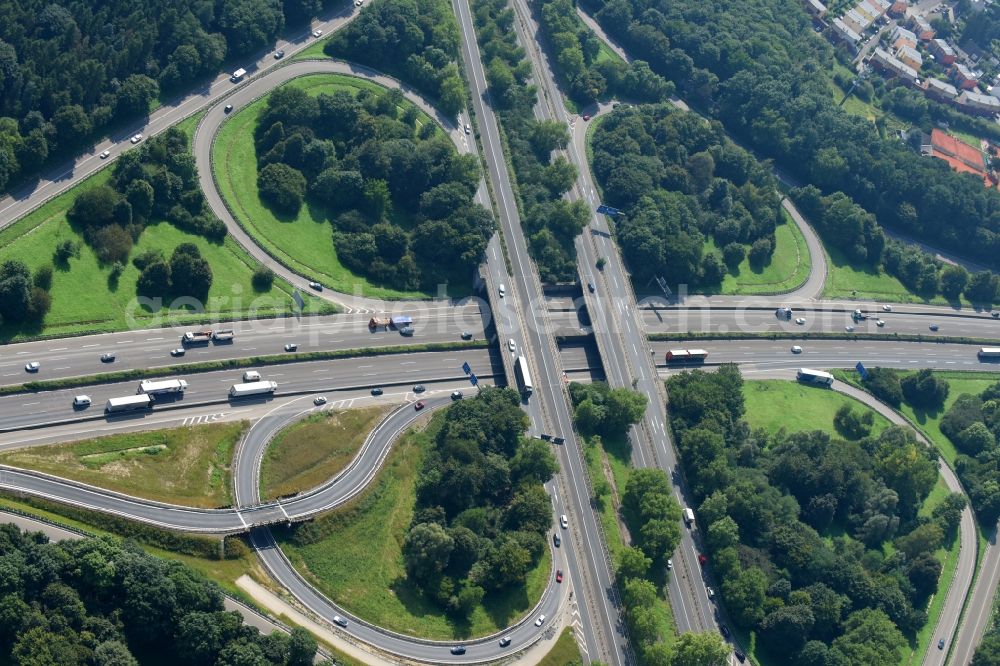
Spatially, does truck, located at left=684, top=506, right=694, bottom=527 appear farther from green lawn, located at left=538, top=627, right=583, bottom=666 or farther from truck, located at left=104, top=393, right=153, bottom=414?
truck, located at left=104, top=393, right=153, bottom=414

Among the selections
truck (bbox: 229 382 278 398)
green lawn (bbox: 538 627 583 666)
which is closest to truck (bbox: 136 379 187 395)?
truck (bbox: 229 382 278 398)

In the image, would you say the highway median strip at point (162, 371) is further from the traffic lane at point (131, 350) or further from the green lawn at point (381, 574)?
the green lawn at point (381, 574)

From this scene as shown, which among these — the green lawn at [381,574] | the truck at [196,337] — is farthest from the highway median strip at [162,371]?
the green lawn at [381,574]

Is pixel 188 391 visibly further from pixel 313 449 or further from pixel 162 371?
pixel 313 449

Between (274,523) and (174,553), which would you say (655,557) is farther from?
(174,553)

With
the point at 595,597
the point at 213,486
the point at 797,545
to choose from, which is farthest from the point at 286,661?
the point at 797,545

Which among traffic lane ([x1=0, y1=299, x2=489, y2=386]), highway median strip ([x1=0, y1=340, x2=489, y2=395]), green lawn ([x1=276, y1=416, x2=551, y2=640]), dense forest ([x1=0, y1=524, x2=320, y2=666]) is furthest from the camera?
traffic lane ([x1=0, y1=299, x2=489, y2=386])
